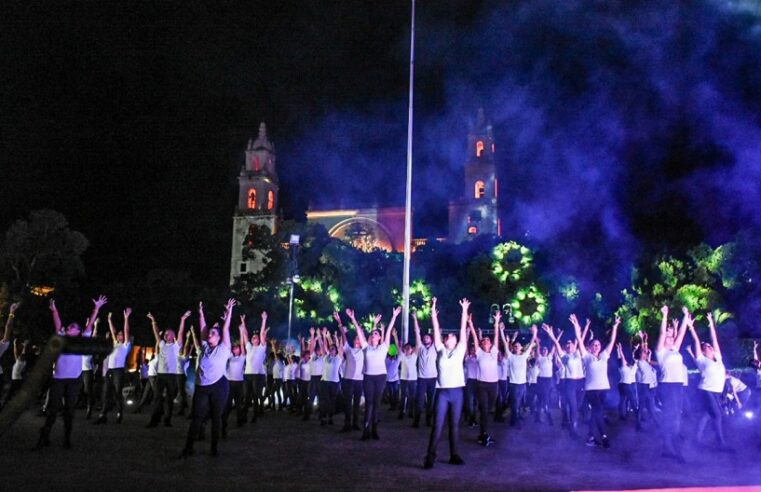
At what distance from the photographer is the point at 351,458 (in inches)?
380

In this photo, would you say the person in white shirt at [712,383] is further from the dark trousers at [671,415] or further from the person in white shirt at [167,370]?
the person in white shirt at [167,370]

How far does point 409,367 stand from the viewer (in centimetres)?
1641

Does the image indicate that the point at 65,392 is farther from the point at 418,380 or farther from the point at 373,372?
the point at 418,380

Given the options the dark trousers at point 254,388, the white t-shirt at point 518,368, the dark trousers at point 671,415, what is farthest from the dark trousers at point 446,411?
the dark trousers at point 254,388

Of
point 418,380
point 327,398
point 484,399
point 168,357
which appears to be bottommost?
point 327,398

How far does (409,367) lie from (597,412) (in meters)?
5.99

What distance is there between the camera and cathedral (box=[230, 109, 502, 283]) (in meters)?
82.9

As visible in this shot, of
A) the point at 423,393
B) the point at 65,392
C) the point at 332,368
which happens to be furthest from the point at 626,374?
the point at 65,392

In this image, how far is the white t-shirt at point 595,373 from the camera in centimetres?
1175

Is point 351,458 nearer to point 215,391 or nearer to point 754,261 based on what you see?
point 215,391

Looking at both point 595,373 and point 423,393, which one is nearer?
point 595,373

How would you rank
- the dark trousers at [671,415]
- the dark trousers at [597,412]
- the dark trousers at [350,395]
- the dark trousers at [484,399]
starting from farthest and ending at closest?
the dark trousers at [350,395]
the dark trousers at [484,399]
the dark trousers at [597,412]
the dark trousers at [671,415]

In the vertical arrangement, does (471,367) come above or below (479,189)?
below

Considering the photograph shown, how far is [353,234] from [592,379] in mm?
88218
